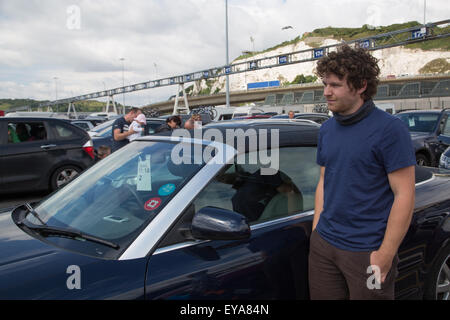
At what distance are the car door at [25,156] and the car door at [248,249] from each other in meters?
6.11

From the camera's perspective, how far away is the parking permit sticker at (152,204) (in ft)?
6.44

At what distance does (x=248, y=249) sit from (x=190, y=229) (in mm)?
315

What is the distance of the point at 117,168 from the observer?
250cm

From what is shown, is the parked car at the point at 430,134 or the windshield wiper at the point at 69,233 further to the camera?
the parked car at the point at 430,134

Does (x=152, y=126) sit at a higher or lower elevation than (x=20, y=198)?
higher

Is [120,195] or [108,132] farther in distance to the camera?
[108,132]

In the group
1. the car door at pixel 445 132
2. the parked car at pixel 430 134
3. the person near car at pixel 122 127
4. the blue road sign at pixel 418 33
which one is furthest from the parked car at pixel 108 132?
the blue road sign at pixel 418 33

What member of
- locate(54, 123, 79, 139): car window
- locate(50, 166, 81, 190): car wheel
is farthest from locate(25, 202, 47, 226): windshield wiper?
locate(54, 123, 79, 139): car window

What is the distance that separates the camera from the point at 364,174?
1.77 metres

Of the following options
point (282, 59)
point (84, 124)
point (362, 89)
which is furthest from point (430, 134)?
point (282, 59)

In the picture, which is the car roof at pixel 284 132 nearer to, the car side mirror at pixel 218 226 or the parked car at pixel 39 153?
the car side mirror at pixel 218 226

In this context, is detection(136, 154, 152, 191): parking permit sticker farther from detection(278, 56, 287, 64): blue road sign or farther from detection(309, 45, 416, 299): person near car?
detection(278, 56, 287, 64): blue road sign

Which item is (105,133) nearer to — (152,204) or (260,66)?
(152,204)

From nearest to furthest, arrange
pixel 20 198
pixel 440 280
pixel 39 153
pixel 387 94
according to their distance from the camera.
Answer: pixel 440 280 < pixel 39 153 < pixel 20 198 < pixel 387 94
